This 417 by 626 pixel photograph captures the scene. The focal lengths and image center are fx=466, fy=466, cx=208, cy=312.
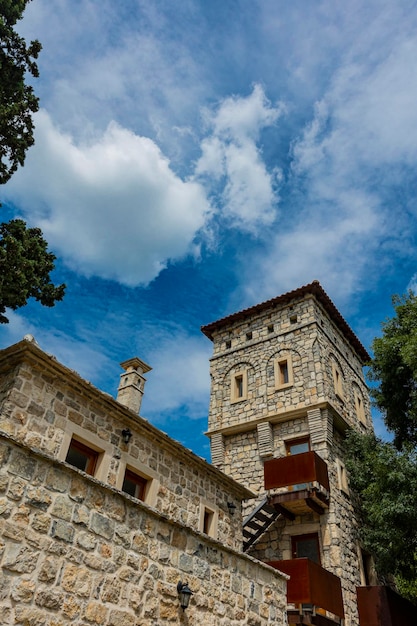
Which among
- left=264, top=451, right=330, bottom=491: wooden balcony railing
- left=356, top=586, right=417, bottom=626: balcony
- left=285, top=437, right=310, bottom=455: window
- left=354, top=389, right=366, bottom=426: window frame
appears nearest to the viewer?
left=356, top=586, right=417, bottom=626: balcony

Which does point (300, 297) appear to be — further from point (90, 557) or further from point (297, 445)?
point (90, 557)

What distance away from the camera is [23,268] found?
11.0 metres

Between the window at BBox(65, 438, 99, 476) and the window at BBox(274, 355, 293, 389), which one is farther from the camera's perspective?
the window at BBox(274, 355, 293, 389)

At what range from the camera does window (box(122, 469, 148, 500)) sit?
9.81 metres

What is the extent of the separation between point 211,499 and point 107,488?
707 cm

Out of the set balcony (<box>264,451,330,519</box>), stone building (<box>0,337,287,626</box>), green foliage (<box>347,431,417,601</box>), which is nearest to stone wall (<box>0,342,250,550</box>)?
stone building (<box>0,337,287,626</box>)

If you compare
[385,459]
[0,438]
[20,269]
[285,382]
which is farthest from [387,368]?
[0,438]

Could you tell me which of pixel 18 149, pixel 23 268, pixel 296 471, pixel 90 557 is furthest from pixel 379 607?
pixel 18 149

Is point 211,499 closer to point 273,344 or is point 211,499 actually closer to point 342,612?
point 342,612

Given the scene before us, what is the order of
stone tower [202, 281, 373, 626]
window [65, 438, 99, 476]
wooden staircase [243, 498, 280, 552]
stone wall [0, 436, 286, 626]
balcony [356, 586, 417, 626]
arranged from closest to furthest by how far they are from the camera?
stone wall [0, 436, 286, 626] → window [65, 438, 99, 476] → balcony [356, 586, 417, 626] → stone tower [202, 281, 373, 626] → wooden staircase [243, 498, 280, 552]

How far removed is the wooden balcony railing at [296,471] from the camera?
1408cm

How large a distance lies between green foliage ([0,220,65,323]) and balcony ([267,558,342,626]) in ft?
31.1

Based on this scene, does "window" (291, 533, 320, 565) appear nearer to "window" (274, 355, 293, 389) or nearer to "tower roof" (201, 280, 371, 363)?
"window" (274, 355, 293, 389)

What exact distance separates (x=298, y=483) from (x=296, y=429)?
2.70 metres
